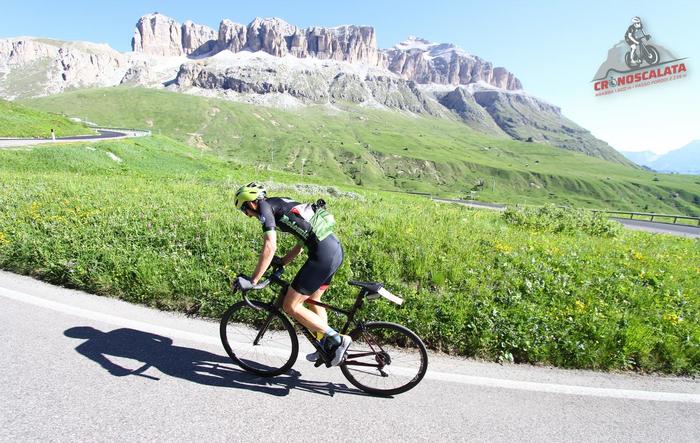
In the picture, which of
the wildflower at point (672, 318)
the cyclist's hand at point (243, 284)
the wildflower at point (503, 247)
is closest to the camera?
the cyclist's hand at point (243, 284)

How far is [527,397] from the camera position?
475 centimetres

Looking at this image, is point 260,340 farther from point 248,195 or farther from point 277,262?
point 248,195

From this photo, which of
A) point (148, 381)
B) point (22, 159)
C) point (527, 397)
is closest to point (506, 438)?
point (527, 397)

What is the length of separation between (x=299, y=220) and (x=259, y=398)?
2.34 m

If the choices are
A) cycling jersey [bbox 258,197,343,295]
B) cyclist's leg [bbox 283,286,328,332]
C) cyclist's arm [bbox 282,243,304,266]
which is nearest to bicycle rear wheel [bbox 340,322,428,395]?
cyclist's leg [bbox 283,286,328,332]

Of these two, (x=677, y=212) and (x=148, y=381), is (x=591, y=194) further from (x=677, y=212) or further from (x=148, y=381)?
(x=148, y=381)

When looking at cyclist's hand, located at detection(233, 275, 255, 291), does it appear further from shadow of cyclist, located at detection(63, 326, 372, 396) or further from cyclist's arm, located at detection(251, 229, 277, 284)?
shadow of cyclist, located at detection(63, 326, 372, 396)

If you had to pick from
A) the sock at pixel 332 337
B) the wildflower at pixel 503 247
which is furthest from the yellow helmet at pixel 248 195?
the wildflower at pixel 503 247

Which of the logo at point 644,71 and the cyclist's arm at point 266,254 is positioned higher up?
the logo at point 644,71

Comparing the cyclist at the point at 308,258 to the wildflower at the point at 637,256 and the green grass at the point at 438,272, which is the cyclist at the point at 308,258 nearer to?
the green grass at the point at 438,272

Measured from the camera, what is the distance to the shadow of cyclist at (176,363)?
4.75 meters

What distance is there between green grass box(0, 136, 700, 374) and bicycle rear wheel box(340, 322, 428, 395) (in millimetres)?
1082

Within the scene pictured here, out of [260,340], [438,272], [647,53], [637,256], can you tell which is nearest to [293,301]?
[260,340]

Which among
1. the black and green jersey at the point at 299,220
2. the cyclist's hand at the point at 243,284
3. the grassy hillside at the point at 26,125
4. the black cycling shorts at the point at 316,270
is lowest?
the cyclist's hand at the point at 243,284
